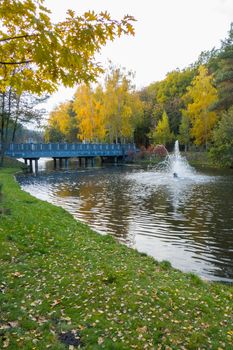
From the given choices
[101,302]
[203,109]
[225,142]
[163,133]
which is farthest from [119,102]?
[101,302]

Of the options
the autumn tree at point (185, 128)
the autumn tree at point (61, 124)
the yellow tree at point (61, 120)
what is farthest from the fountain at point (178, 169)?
the yellow tree at point (61, 120)

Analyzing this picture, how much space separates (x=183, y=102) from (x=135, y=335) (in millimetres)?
61639

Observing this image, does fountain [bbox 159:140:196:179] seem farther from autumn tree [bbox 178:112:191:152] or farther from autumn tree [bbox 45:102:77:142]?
autumn tree [bbox 45:102:77:142]

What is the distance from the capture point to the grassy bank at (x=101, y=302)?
4.85 meters

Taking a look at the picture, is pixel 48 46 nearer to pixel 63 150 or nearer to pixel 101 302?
pixel 101 302

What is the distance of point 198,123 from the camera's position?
50844 mm

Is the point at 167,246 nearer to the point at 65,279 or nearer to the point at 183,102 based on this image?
the point at 65,279

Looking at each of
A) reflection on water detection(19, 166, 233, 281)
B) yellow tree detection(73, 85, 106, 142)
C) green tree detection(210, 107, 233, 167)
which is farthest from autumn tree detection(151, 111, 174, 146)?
reflection on water detection(19, 166, 233, 281)

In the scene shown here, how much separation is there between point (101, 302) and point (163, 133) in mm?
54587

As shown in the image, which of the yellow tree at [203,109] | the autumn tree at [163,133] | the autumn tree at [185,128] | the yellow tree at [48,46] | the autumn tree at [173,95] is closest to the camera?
the yellow tree at [48,46]

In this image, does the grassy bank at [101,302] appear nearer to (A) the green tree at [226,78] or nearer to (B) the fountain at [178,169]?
(B) the fountain at [178,169]

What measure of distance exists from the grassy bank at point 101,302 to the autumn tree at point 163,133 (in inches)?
2015

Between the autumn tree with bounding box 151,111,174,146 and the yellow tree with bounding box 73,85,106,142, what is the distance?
9673 mm

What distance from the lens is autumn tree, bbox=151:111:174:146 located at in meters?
58.8
